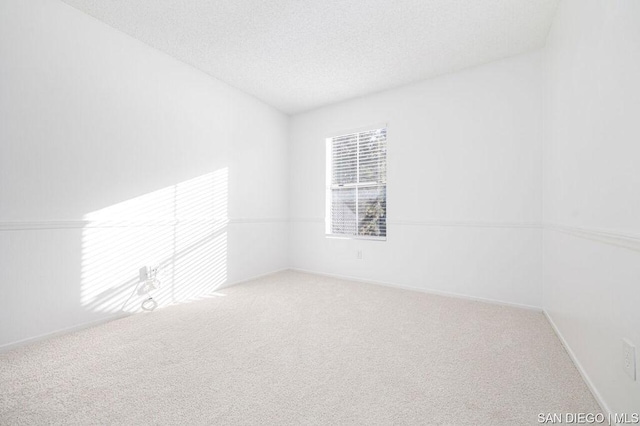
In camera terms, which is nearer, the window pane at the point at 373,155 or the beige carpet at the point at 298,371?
the beige carpet at the point at 298,371

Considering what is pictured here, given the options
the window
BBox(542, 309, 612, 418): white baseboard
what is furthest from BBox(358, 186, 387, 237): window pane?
BBox(542, 309, 612, 418): white baseboard

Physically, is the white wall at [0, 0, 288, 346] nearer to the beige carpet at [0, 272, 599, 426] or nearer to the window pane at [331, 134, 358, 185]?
the beige carpet at [0, 272, 599, 426]

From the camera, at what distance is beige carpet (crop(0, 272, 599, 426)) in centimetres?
123

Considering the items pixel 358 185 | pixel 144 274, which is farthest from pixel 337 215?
pixel 144 274

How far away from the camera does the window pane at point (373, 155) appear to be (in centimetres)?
357

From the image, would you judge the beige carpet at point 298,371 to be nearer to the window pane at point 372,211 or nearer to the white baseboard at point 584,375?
the white baseboard at point 584,375

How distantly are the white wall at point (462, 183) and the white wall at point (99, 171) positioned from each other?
1.81 meters

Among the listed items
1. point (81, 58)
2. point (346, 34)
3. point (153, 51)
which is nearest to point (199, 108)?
point (153, 51)

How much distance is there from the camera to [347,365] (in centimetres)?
162

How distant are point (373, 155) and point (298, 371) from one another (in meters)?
2.83

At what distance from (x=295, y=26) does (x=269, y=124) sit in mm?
1856

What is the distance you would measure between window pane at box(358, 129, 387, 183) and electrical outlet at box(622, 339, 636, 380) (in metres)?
2.67

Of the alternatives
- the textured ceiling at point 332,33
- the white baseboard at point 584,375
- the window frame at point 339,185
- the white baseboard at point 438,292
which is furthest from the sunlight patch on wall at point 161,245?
the white baseboard at point 584,375

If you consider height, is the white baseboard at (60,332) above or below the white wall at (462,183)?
below
